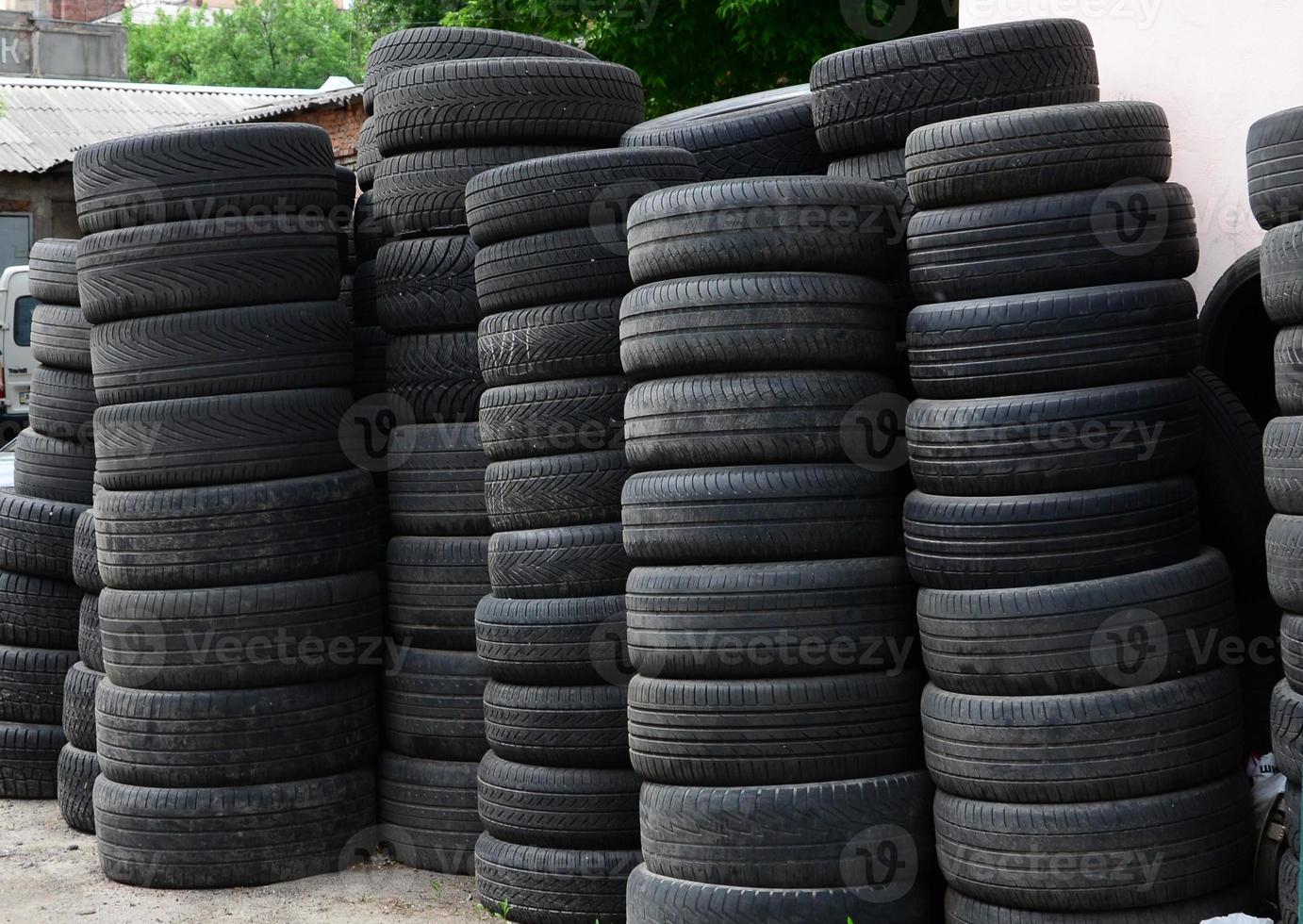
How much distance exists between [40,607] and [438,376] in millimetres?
2869

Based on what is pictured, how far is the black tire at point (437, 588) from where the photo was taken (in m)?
6.61

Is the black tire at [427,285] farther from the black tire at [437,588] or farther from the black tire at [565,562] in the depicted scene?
the black tire at [565,562]

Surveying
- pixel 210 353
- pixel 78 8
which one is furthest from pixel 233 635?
pixel 78 8

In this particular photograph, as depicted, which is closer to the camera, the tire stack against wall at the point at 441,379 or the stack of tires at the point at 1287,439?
the stack of tires at the point at 1287,439

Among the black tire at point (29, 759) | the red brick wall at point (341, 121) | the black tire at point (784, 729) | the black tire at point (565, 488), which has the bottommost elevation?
the black tire at point (29, 759)

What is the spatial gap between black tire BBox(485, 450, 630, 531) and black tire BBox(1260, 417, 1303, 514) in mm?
2348

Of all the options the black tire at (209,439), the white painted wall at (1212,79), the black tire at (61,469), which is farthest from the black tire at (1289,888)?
the black tire at (61,469)

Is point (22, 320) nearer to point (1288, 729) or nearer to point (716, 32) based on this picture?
point (716, 32)

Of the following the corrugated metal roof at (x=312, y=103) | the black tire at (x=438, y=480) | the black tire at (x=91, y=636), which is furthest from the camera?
the corrugated metal roof at (x=312, y=103)

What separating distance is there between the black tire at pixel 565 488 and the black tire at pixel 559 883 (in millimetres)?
1260

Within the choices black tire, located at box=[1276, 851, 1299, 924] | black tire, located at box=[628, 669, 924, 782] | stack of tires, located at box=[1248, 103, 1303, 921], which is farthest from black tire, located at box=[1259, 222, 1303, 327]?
black tire, located at box=[628, 669, 924, 782]

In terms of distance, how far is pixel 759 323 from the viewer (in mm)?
5008

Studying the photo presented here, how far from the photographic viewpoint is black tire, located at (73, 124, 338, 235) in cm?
648

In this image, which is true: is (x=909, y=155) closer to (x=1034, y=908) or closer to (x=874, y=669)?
(x=874, y=669)
